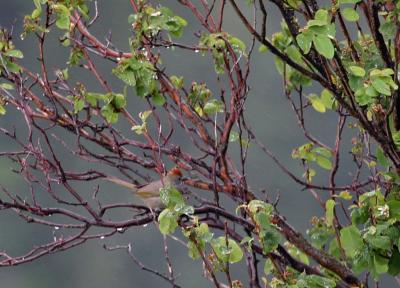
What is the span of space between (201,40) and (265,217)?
894 millimetres

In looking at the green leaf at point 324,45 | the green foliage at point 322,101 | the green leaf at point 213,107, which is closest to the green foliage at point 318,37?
the green leaf at point 324,45

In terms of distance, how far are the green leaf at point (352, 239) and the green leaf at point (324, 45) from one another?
1.82 feet

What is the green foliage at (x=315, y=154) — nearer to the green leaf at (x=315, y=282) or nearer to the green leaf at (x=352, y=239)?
the green leaf at (x=352, y=239)

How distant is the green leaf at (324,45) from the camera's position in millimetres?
2137

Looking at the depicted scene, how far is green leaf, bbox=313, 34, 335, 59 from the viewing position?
2.14m

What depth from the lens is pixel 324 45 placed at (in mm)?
2150

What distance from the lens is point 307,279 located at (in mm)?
2244

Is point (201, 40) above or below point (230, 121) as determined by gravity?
above

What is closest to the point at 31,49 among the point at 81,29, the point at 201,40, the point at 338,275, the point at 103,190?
the point at 103,190

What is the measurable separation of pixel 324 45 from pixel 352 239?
1.98ft

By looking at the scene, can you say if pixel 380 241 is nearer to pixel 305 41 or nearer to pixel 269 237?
pixel 269 237

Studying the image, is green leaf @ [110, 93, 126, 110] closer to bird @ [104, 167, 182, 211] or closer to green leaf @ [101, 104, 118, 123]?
green leaf @ [101, 104, 118, 123]

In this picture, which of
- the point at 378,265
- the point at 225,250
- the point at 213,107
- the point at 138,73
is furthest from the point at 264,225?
the point at 213,107

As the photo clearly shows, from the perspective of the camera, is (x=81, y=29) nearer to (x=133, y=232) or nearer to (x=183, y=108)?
(x=183, y=108)
